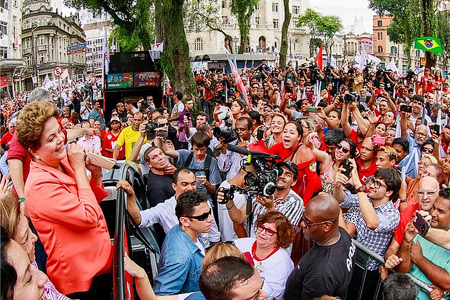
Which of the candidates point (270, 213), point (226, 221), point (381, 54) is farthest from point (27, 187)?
point (381, 54)

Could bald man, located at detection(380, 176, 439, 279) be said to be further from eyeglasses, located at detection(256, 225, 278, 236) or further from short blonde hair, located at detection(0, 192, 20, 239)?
short blonde hair, located at detection(0, 192, 20, 239)

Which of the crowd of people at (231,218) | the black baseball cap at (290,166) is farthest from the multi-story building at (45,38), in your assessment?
the black baseball cap at (290,166)

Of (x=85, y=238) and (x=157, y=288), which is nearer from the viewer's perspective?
(x=85, y=238)

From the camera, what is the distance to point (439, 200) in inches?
149

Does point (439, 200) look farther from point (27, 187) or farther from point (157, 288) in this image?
point (27, 187)

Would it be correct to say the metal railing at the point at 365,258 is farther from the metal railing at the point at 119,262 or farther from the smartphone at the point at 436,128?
the smartphone at the point at 436,128

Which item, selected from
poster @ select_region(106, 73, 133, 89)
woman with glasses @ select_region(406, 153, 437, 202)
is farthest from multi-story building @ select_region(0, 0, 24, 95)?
woman with glasses @ select_region(406, 153, 437, 202)

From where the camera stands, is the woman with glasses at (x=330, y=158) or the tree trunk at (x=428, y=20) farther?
the tree trunk at (x=428, y=20)

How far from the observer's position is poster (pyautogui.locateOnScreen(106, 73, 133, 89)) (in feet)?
53.8

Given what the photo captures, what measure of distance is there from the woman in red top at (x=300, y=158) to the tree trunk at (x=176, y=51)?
8.85 metres

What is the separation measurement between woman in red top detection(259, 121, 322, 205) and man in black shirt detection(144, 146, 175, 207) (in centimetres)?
125

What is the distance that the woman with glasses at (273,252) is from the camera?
3.65 m

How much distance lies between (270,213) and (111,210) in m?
1.40

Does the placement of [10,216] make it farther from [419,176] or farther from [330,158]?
[419,176]
